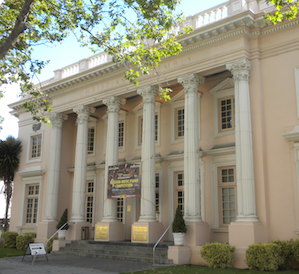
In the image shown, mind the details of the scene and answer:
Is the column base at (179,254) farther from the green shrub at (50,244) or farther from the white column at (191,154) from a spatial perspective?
the green shrub at (50,244)

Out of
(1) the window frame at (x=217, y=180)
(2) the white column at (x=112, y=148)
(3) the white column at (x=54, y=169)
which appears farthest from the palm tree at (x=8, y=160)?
(1) the window frame at (x=217, y=180)

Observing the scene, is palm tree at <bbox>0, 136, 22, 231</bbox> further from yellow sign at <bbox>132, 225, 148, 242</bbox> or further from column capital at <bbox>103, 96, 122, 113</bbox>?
yellow sign at <bbox>132, 225, 148, 242</bbox>

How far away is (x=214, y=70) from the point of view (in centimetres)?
1516

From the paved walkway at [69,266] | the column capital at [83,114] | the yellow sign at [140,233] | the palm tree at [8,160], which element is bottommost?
the paved walkway at [69,266]

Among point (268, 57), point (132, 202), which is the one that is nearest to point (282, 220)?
point (268, 57)

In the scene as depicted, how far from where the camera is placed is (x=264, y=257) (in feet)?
37.3

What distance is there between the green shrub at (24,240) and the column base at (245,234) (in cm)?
1251

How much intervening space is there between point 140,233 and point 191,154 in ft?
13.3

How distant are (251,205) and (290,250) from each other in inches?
76.4

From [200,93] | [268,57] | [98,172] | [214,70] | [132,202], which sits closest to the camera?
[268,57]

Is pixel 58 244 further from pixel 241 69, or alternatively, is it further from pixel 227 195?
pixel 241 69

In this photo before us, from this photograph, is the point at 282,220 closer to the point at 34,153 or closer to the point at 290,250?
the point at 290,250

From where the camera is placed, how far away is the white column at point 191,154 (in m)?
14.2

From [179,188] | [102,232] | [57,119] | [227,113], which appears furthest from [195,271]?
[57,119]
